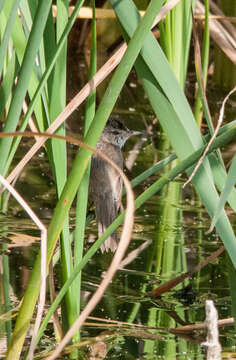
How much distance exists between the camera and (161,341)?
2645mm

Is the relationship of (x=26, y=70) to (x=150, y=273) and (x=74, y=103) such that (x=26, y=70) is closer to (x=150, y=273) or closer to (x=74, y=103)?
(x=74, y=103)

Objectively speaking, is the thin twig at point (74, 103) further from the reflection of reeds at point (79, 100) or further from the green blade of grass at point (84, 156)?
the green blade of grass at point (84, 156)

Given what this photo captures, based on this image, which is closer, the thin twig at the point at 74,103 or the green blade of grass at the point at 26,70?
the green blade of grass at the point at 26,70

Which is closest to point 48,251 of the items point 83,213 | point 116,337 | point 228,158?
point 83,213

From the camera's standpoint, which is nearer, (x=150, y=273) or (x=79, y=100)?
(x=79, y=100)

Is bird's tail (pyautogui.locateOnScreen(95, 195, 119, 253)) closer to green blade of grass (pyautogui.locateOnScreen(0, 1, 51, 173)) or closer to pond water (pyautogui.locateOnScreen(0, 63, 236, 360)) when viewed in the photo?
pond water (pyautogui.locateOnScreen(0, 63, 236, 360))

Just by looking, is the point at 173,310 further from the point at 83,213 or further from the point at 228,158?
Answer: the point at 228,158

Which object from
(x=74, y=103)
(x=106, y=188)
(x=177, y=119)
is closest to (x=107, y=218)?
(x=106, y=188)

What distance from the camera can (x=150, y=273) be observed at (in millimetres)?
3336

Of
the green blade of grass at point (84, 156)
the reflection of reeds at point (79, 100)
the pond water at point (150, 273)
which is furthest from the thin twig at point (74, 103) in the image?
the pond water at point (150, 273)

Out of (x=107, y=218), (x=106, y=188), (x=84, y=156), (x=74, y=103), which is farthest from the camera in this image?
(x=106, y=188)

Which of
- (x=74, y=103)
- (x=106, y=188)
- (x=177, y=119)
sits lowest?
(x=177, y=119)

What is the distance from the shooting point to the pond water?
8.71 ft

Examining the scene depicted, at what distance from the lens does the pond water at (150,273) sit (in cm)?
265
